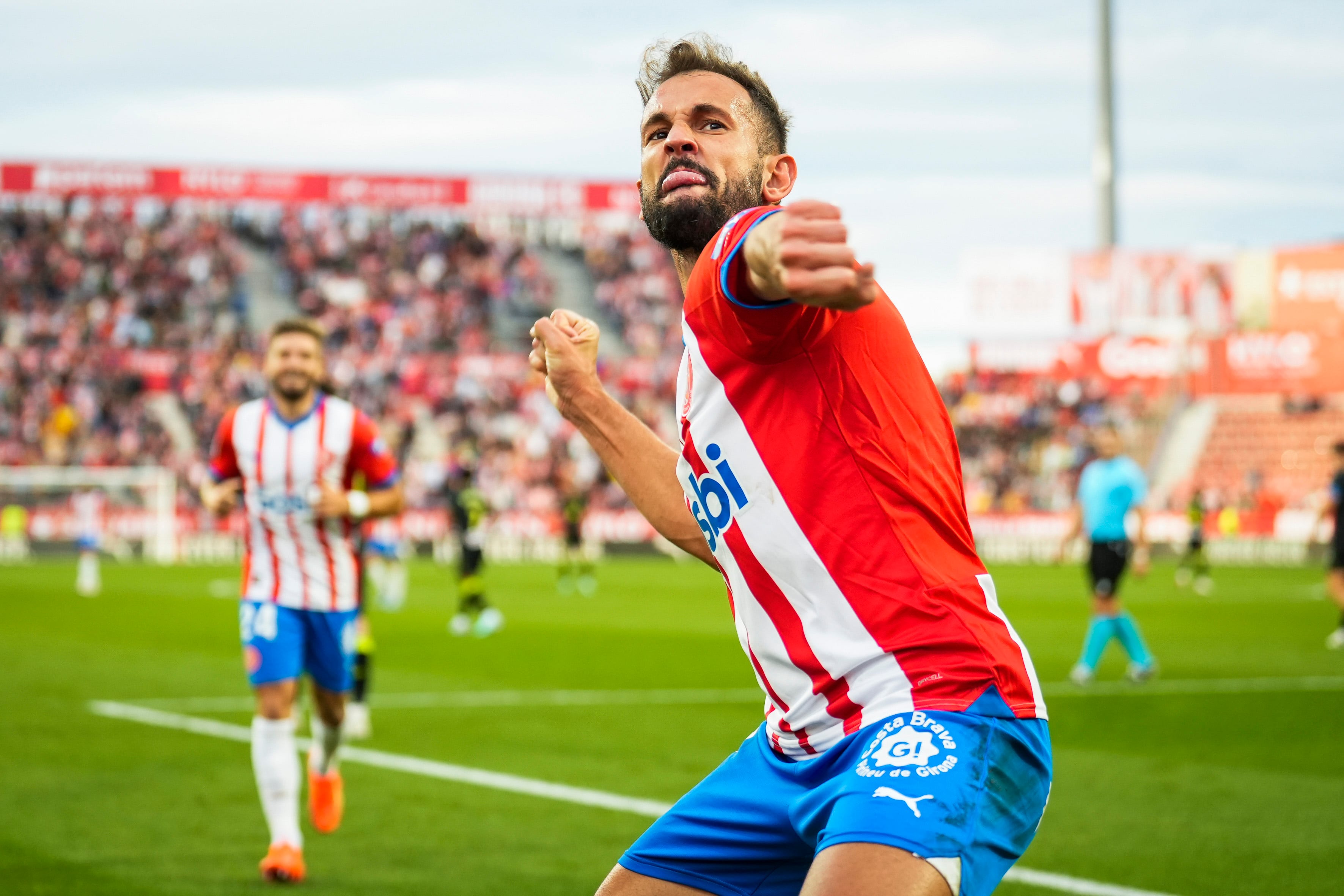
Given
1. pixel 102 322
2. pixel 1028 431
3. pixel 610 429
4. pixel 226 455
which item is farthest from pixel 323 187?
pixel 610 429

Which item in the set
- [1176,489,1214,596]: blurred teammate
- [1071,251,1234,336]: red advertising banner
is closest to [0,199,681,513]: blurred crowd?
[1176,489,1214,596]: blurred teammate

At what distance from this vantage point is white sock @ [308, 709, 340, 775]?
24.6 feet

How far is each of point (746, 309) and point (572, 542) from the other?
1004 inches

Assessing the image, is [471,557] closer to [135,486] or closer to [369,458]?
[369,458]

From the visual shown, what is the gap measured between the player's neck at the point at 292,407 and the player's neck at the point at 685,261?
15.4 ft

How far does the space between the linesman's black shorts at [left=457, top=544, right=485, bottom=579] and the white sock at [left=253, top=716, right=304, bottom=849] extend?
1155 centimetres

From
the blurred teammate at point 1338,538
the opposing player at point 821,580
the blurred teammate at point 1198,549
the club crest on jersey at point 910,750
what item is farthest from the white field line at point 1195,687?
the blurred teammate at point 1198,549

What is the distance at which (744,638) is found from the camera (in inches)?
119

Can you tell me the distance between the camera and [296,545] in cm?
734

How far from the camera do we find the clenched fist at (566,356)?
3291 mm

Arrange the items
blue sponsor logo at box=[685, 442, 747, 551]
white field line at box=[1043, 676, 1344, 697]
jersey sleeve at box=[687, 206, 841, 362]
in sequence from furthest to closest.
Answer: white field line at box=[1043, 676, 1344, 697] → blue sponsor logo at box=[685, 442, 747, 551] → jersey sleeve at box=[687, 206, 841, 362]

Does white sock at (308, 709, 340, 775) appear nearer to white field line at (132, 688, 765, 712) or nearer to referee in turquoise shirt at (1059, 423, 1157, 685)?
white field line at (132, 688, 765, 712)

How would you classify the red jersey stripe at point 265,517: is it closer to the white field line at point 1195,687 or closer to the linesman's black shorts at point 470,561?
the white field line at point 1195,687

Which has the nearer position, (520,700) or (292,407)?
(292,407)
